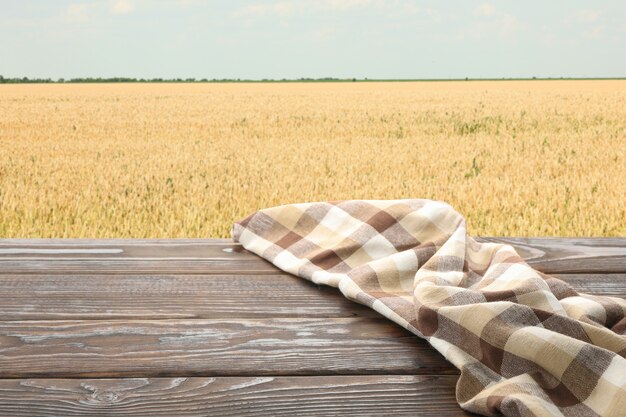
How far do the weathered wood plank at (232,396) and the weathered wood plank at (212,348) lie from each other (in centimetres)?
4

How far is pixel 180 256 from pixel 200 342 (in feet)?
2.48

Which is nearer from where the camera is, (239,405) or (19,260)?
(239,405)

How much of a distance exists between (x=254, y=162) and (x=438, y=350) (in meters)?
6.64

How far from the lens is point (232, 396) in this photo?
1.40 m

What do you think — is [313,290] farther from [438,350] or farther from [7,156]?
[7,156]

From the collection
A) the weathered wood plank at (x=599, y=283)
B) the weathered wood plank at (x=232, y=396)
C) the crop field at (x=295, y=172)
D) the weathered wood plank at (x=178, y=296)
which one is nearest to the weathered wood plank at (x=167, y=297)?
the weathered wood plank at (x=178, y=296)

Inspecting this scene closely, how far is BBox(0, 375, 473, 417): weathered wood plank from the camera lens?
1348mm

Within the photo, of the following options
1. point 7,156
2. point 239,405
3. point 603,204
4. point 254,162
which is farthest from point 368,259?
point 7,156

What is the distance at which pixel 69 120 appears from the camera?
1628 centimetres

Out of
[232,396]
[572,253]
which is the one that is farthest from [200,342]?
[572,253]

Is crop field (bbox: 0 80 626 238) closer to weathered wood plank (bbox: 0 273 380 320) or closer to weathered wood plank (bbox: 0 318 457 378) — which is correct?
weathered wood plank (bbox: 0 273 380 320)

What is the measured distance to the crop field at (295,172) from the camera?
16.5 ft

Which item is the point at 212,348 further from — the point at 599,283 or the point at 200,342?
the point at 599,283

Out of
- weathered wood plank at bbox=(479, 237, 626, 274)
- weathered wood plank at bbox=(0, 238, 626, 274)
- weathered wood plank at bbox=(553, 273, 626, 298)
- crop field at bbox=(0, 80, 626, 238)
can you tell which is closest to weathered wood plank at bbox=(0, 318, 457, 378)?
weathered wood plank at bbox=(0, 238, 626, 274)
